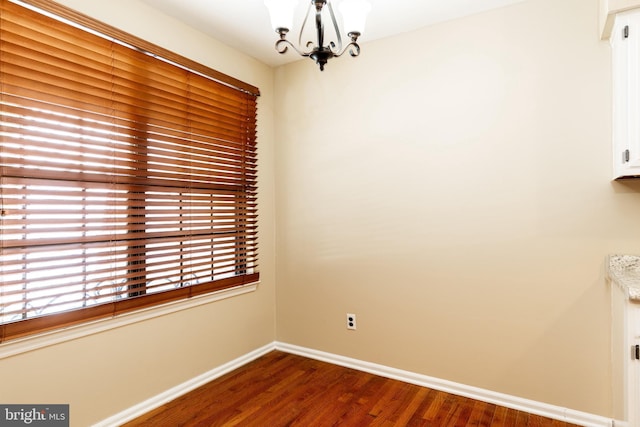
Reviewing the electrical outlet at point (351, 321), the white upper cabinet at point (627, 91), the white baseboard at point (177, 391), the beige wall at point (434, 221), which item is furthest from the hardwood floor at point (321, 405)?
the white upper cabinet at point (627, 91)

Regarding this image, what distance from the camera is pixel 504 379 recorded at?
244 centimetres

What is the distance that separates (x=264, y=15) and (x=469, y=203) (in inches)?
74.9

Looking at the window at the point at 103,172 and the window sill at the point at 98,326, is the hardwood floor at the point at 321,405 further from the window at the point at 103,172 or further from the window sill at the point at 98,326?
the window at the point at 103,172

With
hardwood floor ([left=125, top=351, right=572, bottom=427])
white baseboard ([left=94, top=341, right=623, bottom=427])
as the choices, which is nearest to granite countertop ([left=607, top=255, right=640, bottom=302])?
white baseboard ([left=94, top=341, right=623, bottom=427])

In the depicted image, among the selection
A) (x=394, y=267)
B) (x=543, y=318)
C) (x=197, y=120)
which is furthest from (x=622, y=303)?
(x=197, y=120)

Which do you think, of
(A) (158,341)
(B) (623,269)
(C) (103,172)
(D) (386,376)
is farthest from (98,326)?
(B) (623,269)

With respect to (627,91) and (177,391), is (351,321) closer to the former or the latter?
(177,391)

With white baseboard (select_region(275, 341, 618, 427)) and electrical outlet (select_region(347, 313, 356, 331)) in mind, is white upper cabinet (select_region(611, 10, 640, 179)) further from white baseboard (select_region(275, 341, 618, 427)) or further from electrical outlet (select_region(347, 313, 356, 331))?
electrical outlet (select_region(347, 313, 356, 331))

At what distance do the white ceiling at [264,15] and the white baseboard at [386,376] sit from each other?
8.32ft

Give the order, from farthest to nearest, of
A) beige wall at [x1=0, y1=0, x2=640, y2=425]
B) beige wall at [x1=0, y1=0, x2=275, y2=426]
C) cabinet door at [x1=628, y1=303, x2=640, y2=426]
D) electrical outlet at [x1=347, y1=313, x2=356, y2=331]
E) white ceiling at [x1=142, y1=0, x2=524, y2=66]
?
electrical outlet at [x1=347, y1=313, x2=356, y2=331]
white ceiling at [x1=142, y1=0, x2=524, y2=66]
beige wall at [x1=0, y1=0, x2=640, y2=425]
beige wall at [x1=0, y1=0, x2=275, y2=426]
cabinet door at [x1=628, y1=303, x2=640, y2=426]

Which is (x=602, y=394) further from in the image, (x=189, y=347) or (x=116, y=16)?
(x=116, y=16)

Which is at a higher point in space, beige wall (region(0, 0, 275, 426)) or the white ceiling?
the white ceiling

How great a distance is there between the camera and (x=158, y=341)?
2.46 metres

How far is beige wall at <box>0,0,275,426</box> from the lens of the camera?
194cm
